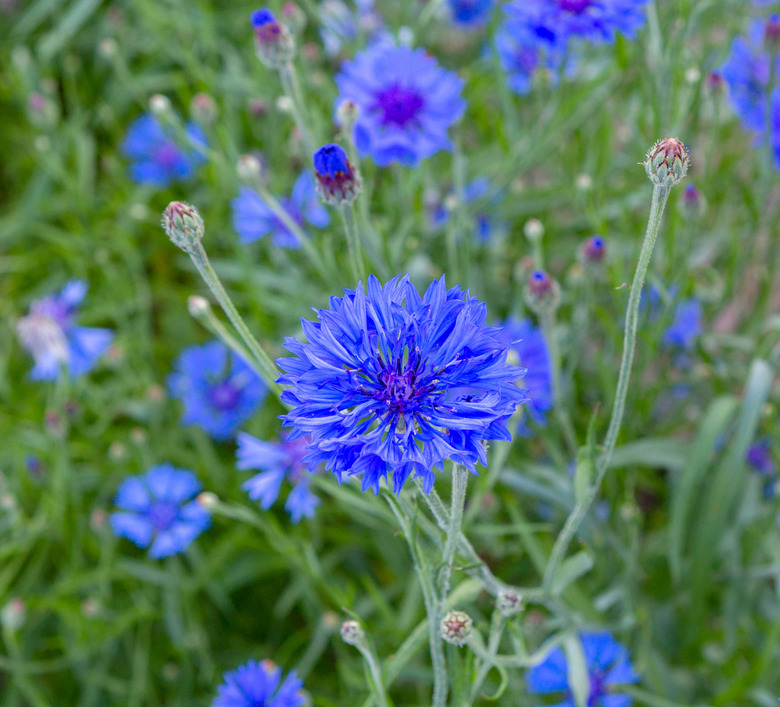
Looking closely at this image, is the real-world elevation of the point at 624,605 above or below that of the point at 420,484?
above

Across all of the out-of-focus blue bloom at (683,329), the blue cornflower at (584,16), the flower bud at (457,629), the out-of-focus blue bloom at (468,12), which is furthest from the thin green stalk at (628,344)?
the out-of-focus blue bloom at (468,12)

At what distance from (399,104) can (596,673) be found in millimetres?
727

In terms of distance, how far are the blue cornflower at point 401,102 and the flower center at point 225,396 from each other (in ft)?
1.50

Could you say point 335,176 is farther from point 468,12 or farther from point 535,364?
point 468,12

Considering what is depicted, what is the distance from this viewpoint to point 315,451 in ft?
1.74

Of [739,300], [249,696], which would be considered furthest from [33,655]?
[739,300]

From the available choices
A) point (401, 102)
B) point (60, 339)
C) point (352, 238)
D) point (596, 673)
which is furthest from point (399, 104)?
point (596, 673)

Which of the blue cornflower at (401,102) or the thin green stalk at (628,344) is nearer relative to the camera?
the thin green stalk at (628,344)

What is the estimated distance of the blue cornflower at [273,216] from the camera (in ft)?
3.89

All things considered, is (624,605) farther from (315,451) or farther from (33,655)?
(33,655)

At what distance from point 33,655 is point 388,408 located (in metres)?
1.00

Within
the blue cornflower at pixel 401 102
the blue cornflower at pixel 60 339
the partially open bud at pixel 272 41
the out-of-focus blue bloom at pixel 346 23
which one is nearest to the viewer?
the partially open bud at pixel 272 41

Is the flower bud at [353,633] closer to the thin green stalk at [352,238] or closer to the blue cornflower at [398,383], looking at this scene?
the blue cornflower at [398,383]

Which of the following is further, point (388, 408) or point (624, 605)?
point (624, 605)
